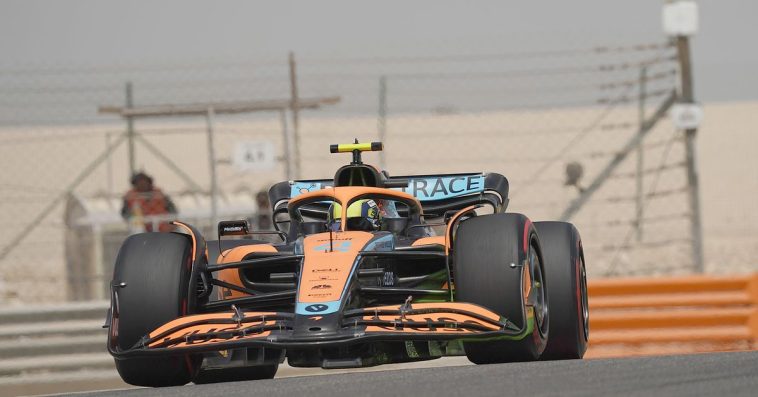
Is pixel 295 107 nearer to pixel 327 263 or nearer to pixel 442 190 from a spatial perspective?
pixel 442 190

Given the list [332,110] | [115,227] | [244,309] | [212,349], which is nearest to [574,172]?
[332,110]

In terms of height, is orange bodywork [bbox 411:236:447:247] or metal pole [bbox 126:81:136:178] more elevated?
metal pole [bbox 126:81:136:178]

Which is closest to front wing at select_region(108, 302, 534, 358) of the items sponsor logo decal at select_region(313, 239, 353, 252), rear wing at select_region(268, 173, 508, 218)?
sponsor logo decal at select_region(313, 239, 353, 252)

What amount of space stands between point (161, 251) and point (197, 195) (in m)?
9.87

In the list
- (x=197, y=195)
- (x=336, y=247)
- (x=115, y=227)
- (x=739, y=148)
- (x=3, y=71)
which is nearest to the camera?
(x=336, y=247)

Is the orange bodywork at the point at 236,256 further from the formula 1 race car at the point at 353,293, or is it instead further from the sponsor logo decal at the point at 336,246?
the sponsor logo decal at the point at 336,246

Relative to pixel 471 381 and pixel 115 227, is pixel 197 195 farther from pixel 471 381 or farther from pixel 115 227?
pixel 471 381

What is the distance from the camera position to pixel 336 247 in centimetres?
860

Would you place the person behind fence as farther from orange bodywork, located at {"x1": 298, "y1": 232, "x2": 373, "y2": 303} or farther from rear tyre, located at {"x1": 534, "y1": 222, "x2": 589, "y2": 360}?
orange bodywork, located at {"x1": 298, "y1": 232, "x2": 373, "y2": 303}

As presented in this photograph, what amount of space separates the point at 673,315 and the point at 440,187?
269 centimetres

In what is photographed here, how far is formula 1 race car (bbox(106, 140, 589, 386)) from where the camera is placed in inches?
314

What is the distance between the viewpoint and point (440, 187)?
34.5 ft

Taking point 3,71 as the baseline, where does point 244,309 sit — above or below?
below

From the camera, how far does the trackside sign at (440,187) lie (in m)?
10.4
